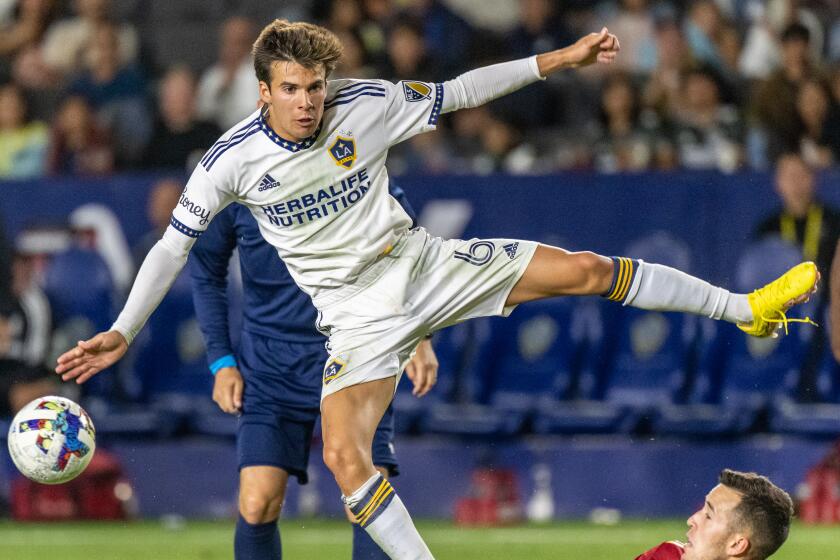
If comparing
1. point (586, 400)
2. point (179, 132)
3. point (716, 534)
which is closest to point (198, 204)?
point (716, 534)

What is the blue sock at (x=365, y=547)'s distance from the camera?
21.3 feet

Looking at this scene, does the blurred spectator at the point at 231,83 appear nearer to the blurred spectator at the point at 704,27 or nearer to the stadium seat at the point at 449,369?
the stadium seat at the point at 449,369

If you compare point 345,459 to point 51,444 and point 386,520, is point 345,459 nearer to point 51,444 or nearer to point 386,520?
point 386,520

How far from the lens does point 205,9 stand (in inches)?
520

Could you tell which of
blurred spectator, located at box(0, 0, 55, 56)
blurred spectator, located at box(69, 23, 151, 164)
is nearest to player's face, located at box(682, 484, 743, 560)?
blurred spectator, located at box(69, 23, 151, 164)

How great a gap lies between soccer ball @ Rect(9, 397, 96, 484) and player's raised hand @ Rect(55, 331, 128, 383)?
1.79 ft

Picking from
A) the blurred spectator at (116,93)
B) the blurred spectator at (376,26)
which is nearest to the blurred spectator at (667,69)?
A: the blurred spectator at (376,26)

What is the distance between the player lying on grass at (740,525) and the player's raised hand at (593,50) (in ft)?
5.95

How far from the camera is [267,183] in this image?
614cm

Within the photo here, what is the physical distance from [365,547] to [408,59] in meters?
5.87

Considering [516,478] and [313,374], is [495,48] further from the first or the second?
[313,374]

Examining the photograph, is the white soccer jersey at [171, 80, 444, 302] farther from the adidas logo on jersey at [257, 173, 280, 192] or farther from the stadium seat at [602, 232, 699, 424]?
the stadium seat at [602, 232, 699, 424]

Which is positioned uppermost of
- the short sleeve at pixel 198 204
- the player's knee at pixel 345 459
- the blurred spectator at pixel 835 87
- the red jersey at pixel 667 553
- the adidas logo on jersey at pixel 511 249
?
the blurred spectator at pixel 835 87

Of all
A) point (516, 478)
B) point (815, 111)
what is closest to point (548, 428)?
point (516, 478)
